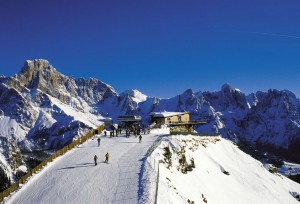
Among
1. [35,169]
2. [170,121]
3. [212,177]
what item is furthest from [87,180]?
[170,121]

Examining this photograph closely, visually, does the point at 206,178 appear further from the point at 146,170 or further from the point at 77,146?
the point at 77,146

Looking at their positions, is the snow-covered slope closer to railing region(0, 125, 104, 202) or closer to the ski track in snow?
the ski track in snow

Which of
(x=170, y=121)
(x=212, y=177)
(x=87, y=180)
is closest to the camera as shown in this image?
(x=87, y=180)

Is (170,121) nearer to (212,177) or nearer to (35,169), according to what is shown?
(212,177)

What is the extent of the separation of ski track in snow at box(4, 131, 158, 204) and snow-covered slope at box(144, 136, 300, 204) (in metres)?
2.88

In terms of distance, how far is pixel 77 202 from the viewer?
38.9 m

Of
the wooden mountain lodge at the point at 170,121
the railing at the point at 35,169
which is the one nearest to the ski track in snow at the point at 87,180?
the railing at the point at 35,169

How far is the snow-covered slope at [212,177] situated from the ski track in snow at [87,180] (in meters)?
2.88

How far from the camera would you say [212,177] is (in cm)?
5622

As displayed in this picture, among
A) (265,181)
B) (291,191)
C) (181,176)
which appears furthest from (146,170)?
(291,191)

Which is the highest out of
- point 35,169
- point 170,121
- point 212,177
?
point 170,121

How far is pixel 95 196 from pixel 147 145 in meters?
22.7

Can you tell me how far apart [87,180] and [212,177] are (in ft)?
67.2

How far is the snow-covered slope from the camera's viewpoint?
44594mm
